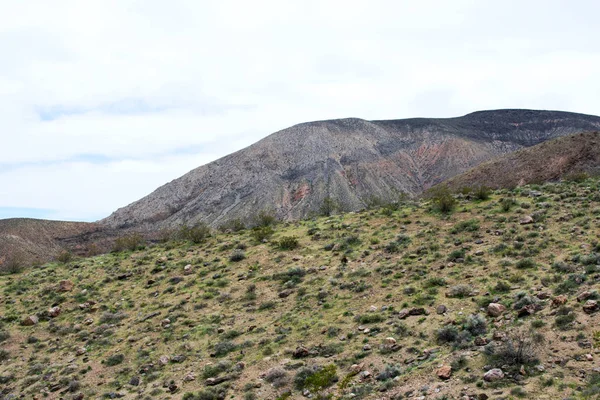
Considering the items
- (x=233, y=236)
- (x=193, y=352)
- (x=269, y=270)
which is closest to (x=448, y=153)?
(x=233, y=236)

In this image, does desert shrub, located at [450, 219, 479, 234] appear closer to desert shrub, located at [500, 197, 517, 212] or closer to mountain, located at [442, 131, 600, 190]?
desert shrub, located at [500, 197, 517, 212]

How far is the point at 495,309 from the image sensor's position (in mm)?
13102

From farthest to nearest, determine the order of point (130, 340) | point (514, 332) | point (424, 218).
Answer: point (424, 218) < point (130, 340) < point (514, 332)

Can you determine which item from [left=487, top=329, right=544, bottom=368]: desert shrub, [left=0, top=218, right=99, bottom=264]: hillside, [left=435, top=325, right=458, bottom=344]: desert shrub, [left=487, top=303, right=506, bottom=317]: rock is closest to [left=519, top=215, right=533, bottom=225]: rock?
[left=487, top=303, right=506, bottom=317]: rock

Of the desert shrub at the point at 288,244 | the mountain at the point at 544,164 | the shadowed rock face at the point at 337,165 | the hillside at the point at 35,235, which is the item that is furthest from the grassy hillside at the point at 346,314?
the shadowed rock face at the point at 337,165

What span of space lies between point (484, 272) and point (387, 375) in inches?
273

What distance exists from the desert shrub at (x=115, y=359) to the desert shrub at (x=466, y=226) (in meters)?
14.8

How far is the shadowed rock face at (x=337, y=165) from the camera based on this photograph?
314 ft

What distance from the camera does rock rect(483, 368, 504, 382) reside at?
32.4 feet

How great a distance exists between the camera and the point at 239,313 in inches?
734

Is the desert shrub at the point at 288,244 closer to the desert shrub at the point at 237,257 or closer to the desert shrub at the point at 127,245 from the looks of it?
the desert shrub at the point at 237,257

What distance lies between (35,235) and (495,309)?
81.2 metres

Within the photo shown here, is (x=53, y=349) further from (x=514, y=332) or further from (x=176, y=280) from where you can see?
(x=514, y=332)

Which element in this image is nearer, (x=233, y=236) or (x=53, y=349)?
(x=53, y=349)
